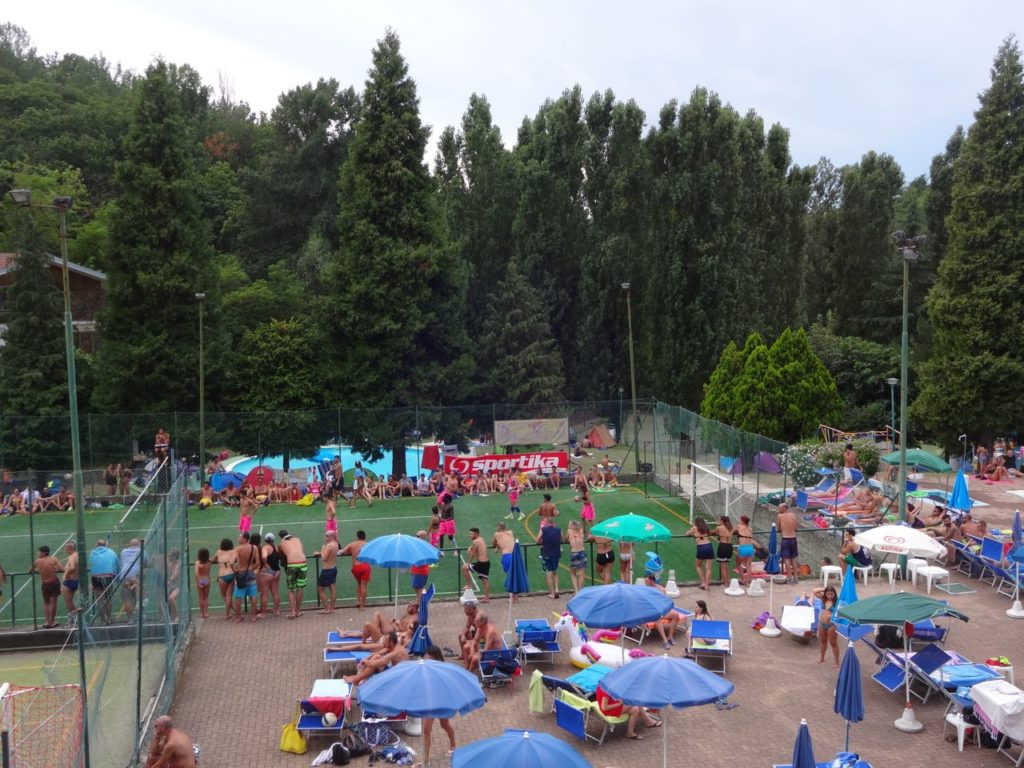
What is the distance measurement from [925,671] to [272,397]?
31062mm

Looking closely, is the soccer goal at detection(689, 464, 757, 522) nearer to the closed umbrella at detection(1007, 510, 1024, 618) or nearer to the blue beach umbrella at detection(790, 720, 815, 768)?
the closed umbrella at detection(1007, 510, 1024, 618)

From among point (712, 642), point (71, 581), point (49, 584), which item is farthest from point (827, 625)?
point (49, 584)

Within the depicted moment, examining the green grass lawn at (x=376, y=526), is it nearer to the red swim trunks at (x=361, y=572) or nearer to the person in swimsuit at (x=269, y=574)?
the red swim trunks at (x=361, y=572)

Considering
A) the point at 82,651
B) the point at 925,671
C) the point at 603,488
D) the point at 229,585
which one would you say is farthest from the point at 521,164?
the point at 82,651

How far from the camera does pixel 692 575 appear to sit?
2184 centimetres

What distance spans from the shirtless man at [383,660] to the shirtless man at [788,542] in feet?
30.2

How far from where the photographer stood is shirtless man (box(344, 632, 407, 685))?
13.9 meters

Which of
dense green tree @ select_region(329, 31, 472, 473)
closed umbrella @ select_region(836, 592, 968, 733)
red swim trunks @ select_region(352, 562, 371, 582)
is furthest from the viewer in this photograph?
dense green tree @ select_region(329, 31, 472, 473)

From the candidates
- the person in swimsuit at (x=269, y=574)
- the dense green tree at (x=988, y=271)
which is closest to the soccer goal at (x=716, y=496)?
the person in swimsuit at (x=269, y=574)

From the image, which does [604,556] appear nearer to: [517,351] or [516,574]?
[516,574]

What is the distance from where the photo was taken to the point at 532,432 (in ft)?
121

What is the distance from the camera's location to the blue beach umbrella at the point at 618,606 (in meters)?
13.5

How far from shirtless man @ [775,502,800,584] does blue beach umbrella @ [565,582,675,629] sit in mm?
6679

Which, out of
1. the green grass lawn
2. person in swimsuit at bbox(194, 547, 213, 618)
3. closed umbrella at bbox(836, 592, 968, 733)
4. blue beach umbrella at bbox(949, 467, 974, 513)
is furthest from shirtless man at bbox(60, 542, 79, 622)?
blue beach umbrella at bbox(949, 467, 974, 513)
